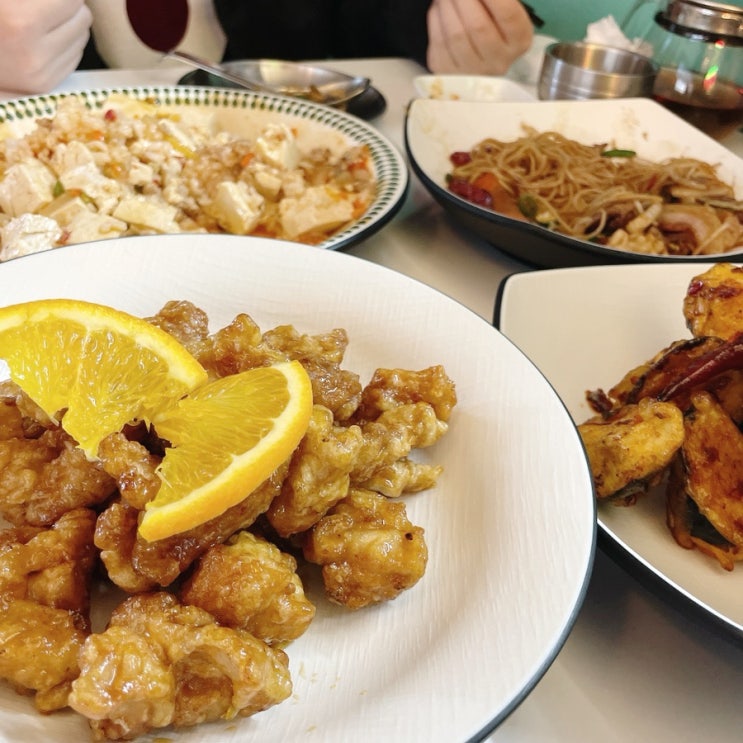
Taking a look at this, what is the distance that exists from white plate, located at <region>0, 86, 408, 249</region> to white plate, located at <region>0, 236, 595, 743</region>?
895 millimetres

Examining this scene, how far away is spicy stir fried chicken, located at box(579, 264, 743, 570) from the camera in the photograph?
41.8 inches

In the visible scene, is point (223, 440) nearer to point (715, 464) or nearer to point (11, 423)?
point (11, 423)

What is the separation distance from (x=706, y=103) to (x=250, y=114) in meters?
1.94

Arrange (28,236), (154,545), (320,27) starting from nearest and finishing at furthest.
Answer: (154,545) → (28,236) → (320,27)

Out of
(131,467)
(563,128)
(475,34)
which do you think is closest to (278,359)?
(131,467)

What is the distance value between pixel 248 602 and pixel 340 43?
4.17 meters

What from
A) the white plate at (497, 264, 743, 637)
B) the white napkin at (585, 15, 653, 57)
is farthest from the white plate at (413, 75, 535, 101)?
the white plate at (497, 264, 743, 637)

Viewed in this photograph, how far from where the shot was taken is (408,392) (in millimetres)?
1184

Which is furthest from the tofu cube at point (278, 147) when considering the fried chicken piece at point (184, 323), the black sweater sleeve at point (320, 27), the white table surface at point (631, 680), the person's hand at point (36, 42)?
the white table surface at point (631, 680)

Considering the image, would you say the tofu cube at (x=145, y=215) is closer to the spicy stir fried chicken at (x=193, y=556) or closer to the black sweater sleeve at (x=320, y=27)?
the spicy stir fried chicken at (x=193, y=556)

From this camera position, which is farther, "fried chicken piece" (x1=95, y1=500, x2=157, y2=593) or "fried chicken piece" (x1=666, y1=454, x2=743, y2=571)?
"fried chicken piece" (x1=666, y1=454, x2=743, y2=571)

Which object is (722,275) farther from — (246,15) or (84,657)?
(246,15)

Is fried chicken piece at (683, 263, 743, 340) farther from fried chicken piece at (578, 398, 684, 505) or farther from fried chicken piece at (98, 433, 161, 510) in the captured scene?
fried chicken piece at (98, 433, 161, 510)

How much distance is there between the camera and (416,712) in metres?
0.76
